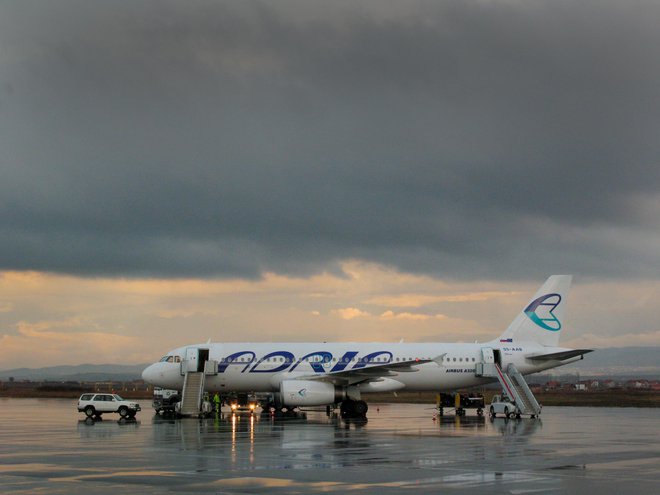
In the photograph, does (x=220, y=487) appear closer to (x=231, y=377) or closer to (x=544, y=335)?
(x=231, y=377)

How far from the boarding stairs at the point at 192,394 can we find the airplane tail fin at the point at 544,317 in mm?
20378

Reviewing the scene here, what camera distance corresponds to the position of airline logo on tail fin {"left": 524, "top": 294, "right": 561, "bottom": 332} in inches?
2323

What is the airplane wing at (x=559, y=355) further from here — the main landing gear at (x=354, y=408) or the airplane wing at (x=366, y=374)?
the main landing gear at (x=354, y=408)

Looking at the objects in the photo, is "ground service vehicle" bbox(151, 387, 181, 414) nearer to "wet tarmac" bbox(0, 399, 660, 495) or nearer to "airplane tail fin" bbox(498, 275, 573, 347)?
"wet tarmac" bbox(0, 399, 660, 495)

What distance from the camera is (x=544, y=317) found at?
59062 mm

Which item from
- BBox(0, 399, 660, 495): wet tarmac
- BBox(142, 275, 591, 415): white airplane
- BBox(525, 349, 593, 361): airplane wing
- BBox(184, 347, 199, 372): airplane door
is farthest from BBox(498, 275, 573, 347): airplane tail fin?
BBox(184, 347, 199, 372): airplane door

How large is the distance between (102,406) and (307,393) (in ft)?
38.7

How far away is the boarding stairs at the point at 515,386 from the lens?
50.6 m

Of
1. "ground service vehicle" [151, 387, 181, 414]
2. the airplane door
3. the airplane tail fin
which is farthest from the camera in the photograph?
the airplane tail fin

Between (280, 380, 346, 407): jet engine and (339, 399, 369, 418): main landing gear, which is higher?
(280, 380, 346, 407): jet engine

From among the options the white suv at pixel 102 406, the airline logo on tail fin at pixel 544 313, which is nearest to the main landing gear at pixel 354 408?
the white suv at pixel 102 406

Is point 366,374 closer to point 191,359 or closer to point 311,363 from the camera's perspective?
point 311,363

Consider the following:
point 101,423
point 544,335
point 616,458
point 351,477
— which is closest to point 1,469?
point 351,477

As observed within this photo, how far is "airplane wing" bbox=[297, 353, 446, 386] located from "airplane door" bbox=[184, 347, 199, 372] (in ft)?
20.8
